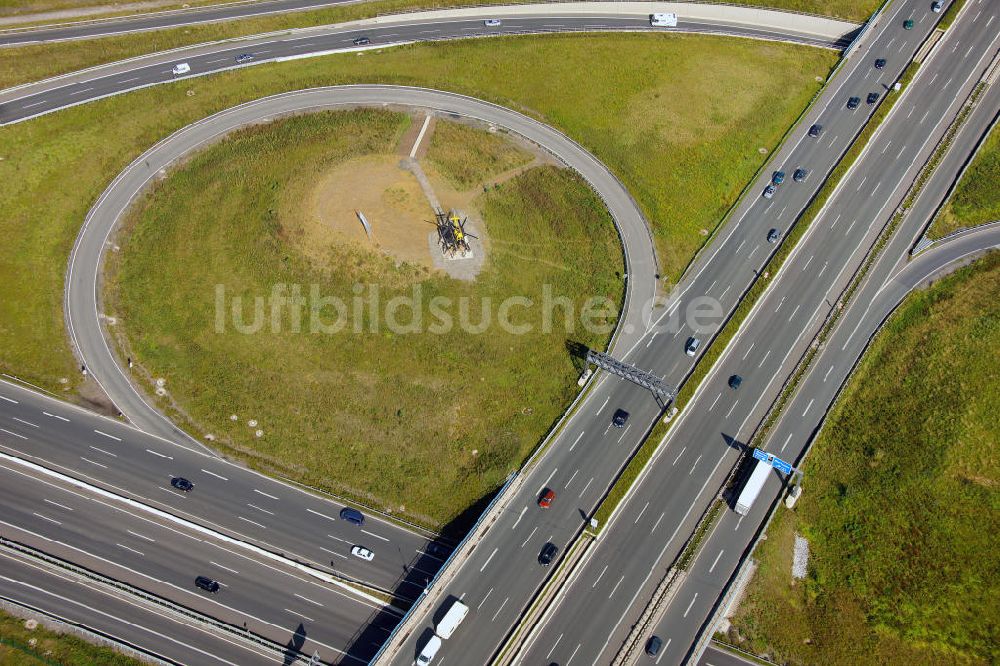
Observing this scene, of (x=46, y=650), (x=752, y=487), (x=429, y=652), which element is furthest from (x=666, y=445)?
(x=46, y=650)

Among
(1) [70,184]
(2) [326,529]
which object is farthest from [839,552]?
(1) [70,184]

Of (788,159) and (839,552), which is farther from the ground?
(788,159)

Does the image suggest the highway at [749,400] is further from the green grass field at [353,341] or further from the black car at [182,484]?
the black car at [182,484]

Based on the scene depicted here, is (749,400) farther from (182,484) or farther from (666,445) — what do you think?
(182,484)

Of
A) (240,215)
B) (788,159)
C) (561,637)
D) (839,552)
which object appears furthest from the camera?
(788,159)

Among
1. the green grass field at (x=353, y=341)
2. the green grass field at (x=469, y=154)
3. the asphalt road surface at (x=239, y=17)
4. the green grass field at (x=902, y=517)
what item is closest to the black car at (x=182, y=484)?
the green grass field at (x=353, y=341)

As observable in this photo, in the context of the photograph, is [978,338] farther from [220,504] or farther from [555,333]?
[220,504]
